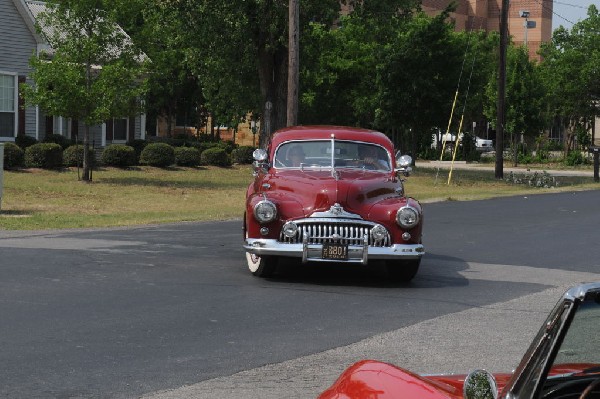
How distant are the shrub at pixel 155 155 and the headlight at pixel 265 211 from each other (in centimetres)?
2918

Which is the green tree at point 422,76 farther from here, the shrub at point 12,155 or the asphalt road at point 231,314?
the asphalt road at point 231,314

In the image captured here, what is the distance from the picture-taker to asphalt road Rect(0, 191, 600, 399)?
24.5ft

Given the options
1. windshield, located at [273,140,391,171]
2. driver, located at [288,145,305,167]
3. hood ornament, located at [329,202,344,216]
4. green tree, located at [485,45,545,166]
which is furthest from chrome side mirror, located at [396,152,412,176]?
green tree, located at [485,45,545,166]

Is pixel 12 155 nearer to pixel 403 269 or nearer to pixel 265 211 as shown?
Answer: pixel 265 211

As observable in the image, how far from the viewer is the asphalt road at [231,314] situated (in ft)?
24.5

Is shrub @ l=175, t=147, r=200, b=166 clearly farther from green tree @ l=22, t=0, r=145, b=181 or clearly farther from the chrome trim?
the chrome trim

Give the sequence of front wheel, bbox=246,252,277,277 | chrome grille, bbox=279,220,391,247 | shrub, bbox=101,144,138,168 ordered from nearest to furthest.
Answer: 1. chrome grille, bbox=279,220,391,247
2. front wheel, bbox=246,252,277,277
3. shrub, bbox=101,144,138,168

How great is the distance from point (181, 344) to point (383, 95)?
39887mm

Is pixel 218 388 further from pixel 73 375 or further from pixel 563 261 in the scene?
pixel 563 261

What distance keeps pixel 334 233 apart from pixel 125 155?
2859 centimetres

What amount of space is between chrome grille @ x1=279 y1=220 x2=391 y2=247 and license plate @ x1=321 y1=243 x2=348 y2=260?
0.39 ft

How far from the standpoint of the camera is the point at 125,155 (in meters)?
39.7

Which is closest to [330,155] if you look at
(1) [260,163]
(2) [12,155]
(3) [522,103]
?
(1) [260,163]

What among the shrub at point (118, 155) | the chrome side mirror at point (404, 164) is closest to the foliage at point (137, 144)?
the shrub at point (118, 155)
